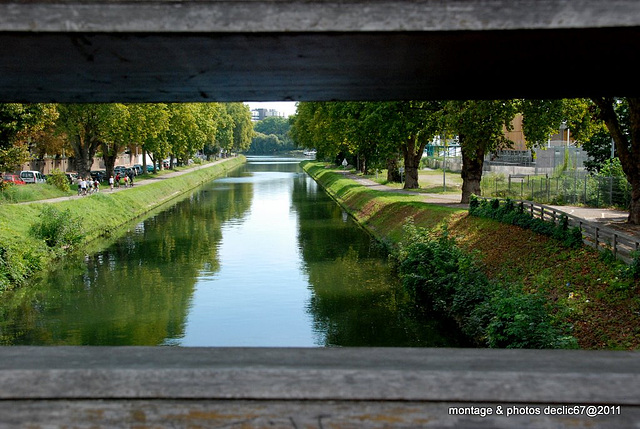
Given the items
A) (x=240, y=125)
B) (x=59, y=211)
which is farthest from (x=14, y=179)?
(x=240, y=125)

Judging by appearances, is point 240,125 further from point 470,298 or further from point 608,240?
point 608,240

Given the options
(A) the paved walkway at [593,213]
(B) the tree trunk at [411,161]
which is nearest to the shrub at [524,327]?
(A) the paved walkway at [593,213]

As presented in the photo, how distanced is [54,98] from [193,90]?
1.99m

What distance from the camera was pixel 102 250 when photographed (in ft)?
105

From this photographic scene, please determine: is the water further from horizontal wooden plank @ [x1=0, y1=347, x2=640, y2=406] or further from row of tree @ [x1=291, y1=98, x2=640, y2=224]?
horizontal wooden plank @ [x1=0, y1=347, x2=640, y2=406]

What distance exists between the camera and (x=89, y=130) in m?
49.9

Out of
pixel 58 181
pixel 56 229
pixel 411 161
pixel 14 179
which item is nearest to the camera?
pixel 56 229

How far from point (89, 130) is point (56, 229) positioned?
20.8 m

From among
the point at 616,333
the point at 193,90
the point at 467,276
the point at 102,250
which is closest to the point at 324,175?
the point at 102,250

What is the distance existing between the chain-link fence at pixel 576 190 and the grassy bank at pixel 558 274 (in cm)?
744

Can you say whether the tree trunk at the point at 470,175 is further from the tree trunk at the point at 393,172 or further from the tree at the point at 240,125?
the tree at the point at 240,125

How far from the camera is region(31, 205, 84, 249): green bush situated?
30.2 m

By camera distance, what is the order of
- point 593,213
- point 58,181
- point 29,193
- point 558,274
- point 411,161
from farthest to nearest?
point 411,161, point 58,181, point 29,193, point 593,213, point 558,274

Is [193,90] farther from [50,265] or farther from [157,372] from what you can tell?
[50,265]
